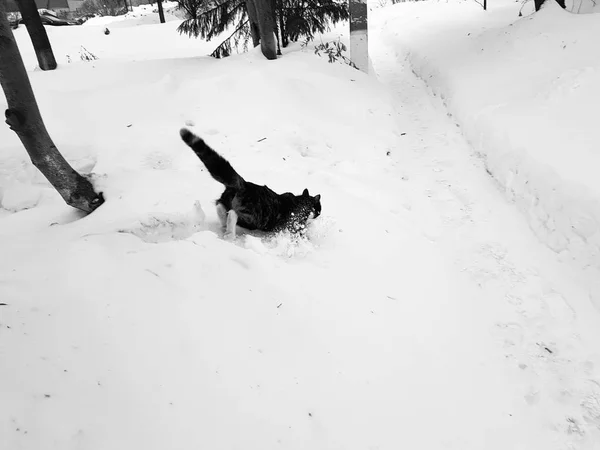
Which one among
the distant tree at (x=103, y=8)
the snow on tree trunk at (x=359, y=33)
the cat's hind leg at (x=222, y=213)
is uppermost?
the distant tree at (x=103, y=8)

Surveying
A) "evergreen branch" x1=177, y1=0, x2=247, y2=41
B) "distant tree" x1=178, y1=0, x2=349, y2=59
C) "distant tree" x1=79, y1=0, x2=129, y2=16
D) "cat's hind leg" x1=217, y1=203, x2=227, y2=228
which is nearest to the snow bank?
"distant tree" x1=178, y1=0, x2=349, y2=59

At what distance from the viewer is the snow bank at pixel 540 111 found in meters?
3.62

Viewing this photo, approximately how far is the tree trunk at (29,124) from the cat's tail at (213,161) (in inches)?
49.8

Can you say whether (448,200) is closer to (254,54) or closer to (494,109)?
(494,109)

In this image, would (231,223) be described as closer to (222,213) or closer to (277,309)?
(222,213)

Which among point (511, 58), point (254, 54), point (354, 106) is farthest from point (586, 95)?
point (254, 54)

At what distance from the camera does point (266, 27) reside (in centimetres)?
796

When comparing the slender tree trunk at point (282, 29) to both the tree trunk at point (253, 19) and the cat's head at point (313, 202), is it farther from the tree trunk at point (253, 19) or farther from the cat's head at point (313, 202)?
the cat's head at point (313, 202)

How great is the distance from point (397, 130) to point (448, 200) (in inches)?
99.4

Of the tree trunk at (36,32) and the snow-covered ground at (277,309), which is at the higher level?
the tree trunk at (36,32)

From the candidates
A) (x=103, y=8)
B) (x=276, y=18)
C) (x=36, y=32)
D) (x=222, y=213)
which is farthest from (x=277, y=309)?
(x=103, y=8)

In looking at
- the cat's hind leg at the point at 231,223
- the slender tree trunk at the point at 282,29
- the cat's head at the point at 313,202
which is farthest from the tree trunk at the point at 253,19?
the cat's hind leg at the point at 231,223

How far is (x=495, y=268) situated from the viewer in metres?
3.62

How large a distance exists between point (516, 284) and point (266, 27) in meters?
7.45
